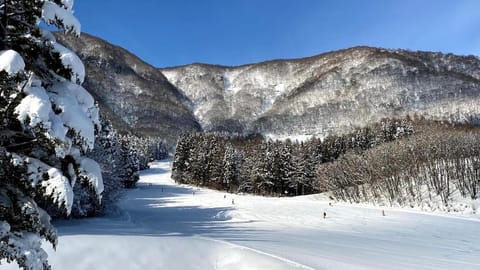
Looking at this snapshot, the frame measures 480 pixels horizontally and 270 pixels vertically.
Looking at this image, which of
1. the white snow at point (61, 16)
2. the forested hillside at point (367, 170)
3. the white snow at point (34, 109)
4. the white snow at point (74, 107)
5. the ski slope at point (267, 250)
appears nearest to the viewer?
the white snow at point (34, 109)

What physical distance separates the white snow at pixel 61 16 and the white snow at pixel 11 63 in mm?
1098

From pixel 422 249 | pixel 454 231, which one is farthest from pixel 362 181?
pixel 422 249

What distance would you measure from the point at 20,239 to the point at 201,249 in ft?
25.1

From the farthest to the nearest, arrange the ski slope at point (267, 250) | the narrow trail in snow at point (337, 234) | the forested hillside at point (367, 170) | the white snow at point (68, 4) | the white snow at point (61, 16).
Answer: the forested hillside at point (367, 170), the narrow trail in snow at point (337, 234), the ski slope at point (267, 250), the white snow at point (68, 4), the white snow at point (61, 16)

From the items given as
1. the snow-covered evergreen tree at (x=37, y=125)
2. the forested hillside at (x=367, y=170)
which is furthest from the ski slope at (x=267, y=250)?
the forested hillside at (x=367, y=170)

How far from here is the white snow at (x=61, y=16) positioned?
19.6 feet

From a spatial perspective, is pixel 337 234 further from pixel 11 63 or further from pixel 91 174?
pixel 11 63

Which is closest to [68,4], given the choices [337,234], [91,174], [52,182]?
[91,174]

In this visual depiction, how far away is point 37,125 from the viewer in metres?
5.17

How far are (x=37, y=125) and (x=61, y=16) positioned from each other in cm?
205

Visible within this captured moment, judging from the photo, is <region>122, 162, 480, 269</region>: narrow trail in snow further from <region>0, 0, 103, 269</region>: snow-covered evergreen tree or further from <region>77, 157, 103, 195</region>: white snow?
<region>0, 0, 103, 269</region>: snow-covered evergreen tree

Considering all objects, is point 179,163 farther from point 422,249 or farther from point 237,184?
point 422,249

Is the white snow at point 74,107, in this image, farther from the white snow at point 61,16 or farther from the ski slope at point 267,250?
the ski slope at point 267,250

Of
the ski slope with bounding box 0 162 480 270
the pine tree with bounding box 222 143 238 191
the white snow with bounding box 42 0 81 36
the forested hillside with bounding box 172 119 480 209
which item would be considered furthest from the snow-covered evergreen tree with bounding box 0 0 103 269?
the pine tree with bounding box 222 143 238 191
